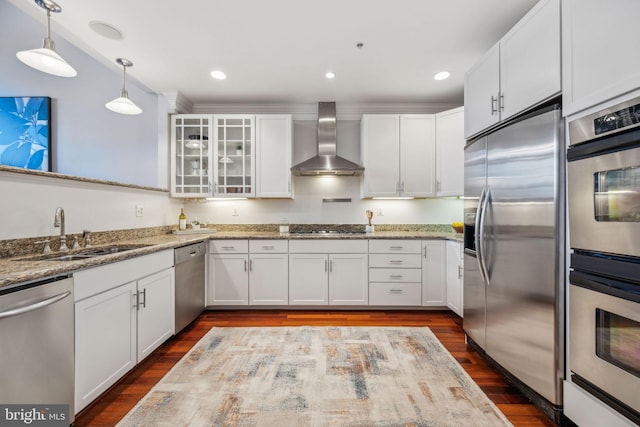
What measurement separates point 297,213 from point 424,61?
7.60 feet

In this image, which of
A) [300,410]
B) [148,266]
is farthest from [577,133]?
[148,266]

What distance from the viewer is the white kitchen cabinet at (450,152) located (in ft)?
10.5

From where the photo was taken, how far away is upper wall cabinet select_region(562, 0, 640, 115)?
1.12 meters

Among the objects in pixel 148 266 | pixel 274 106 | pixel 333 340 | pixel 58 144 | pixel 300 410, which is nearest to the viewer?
pixel 300 410

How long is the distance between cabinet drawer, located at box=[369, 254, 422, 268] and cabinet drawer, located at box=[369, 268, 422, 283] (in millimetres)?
47

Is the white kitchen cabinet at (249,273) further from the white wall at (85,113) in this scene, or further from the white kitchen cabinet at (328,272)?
the white wall at (85,113)

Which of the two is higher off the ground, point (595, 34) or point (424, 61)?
point (424, 61)

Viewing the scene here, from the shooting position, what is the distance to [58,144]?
3184 millimetres

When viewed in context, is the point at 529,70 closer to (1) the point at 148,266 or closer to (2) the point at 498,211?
(2) the point at 498,211

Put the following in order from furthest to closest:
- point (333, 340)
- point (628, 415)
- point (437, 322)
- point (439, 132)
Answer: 1. point (439, 132)
2. point (437, 322)
3. point (333, 340)
4. point (628, 415)

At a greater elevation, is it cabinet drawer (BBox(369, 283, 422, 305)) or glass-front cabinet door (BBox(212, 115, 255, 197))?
glass-front cabinet door (BBox(212, 115, 255, 197))

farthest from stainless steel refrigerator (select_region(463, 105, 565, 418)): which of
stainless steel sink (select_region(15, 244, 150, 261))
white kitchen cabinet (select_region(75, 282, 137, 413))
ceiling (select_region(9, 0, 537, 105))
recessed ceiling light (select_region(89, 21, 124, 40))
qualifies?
recessed ceiling light (select_region(89, 21, 124, 40))

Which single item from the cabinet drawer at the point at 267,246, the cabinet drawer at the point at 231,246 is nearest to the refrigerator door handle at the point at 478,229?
the cabinet drawer at the point at 267,246

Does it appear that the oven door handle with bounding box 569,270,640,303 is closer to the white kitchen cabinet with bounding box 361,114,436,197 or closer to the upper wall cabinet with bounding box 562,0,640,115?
the upper wall cabinet with bounding box 562,0,640,115
